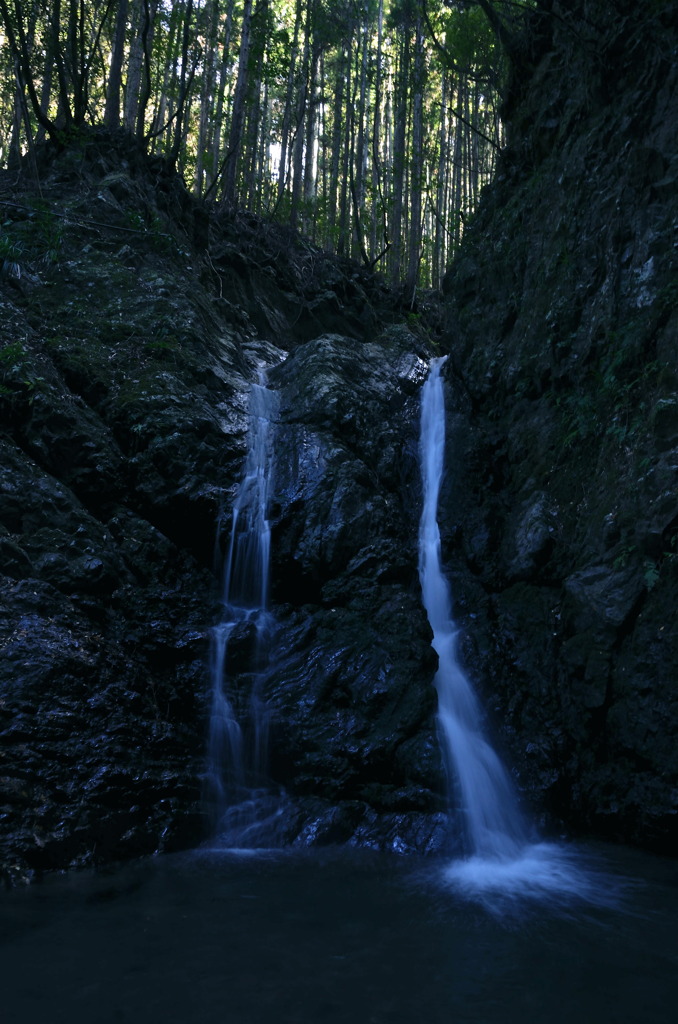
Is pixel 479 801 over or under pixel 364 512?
under

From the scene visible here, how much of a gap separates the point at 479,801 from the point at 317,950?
280 centimetres

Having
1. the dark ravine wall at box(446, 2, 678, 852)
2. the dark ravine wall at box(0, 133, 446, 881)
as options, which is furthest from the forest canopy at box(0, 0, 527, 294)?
the dark ravine wall at box(0, 133, 446, 881)

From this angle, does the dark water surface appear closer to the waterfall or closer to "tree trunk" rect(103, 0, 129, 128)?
the waterfall

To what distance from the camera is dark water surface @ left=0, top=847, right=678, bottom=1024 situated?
3.17 metres

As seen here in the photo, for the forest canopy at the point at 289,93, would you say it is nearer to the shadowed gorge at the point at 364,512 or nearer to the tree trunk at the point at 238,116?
the tree trunk at the point at 238,116

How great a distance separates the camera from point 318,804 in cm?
602

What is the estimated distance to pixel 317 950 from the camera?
3754 mm

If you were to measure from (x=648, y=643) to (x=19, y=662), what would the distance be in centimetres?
542

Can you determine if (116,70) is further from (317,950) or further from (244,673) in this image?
(317,950)

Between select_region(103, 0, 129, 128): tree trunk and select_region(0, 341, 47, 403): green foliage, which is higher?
select_region(103, 0, 129, 128): tree trunk

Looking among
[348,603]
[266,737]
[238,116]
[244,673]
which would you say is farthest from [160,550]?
[238,116]

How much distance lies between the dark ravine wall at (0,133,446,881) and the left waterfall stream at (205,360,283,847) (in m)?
0.14

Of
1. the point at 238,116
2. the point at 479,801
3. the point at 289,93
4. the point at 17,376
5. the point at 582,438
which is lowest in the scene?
the point at 479,801

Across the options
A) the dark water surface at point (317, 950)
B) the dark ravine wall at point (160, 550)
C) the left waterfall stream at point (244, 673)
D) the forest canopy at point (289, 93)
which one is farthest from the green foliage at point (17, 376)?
the dark water surface at point (317, 950)
